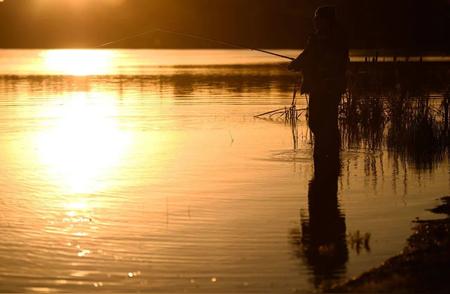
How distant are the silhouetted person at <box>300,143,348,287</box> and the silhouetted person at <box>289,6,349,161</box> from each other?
0.62 meters

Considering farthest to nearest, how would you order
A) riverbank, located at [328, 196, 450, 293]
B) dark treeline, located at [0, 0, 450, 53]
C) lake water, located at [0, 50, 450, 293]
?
dark treeline, located at [0, 0, 450, 53], lake water, located at [0, 50, 450, 293], riverbank, located at [328, 196, 450, 293]

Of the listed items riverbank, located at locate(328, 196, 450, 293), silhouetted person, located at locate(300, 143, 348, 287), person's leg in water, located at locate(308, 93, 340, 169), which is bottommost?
silhouetted person, located at locate(300, 143, 348, 287)

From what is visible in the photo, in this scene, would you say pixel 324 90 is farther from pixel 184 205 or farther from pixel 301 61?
pixel 184 205

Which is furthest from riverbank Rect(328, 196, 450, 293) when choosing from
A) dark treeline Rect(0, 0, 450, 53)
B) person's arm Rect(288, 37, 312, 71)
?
dark treeline Rect(0, 0, 450, 53)

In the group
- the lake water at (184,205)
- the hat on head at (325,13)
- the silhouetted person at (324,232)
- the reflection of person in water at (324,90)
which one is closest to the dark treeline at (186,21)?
the lake water at (184,205)

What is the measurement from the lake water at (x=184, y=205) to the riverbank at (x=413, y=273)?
37cm

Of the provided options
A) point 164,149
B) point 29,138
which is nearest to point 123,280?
point 164,149

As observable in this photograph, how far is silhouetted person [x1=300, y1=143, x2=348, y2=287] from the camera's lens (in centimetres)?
661

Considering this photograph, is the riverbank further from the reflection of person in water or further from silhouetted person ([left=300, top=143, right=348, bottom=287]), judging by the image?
the reflection of person in water

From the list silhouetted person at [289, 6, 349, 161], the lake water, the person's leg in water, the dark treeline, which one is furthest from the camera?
the dark treeline

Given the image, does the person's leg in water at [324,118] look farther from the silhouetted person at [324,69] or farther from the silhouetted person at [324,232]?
the silhouetted person at [324,232]

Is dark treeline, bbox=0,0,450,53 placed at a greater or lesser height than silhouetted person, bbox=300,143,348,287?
greater

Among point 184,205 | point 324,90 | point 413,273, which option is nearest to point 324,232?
point 184,205

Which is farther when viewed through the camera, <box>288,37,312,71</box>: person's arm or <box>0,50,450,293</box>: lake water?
<box>288,37,312,71</box>: person's arm
